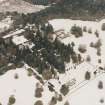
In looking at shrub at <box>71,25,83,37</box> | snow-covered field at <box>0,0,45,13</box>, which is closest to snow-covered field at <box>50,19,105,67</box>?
shrub at <box>71,25,83,37</box>

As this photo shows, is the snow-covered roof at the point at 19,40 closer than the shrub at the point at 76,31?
Yes

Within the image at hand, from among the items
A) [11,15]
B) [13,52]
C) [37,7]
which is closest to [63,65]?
[13,52]

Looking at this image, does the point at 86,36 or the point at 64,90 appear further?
the point at 86,36

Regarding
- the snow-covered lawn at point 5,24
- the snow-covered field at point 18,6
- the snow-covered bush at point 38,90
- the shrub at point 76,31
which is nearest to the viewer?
the snow-covered bush at point 38,90

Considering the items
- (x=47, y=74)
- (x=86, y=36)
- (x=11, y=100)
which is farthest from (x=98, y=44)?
(x=11, y=100)

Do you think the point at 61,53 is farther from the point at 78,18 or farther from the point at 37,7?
the point at 37,7

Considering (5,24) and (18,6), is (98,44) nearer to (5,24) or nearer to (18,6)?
(5,24)

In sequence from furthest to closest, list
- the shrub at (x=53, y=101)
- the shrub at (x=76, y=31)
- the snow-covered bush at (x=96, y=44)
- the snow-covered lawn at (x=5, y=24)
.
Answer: the snow-covered lawn at (x=5, y=24)
the shrub at (x=76, y=31)
the snow-covered bush at (x=96, y=44)
the shrub at (x=53, y=101)

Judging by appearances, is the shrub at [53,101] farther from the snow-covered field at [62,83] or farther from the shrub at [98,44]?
the shrub at [98,44]

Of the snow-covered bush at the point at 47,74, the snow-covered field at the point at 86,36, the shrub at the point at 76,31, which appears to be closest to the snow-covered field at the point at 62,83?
the snow-covered bush at the point at 47,74

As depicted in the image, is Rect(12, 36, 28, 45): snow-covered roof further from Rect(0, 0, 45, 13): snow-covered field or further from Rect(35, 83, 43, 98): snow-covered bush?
Rect(0, 0, 45, 13): snow-covered field

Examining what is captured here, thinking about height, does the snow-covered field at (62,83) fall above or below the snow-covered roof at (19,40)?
below
